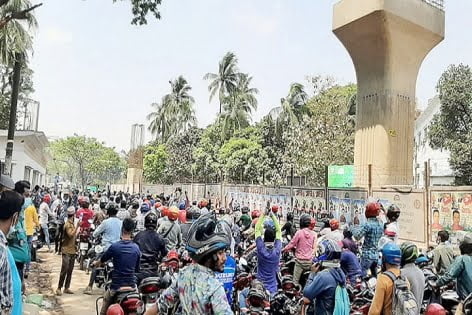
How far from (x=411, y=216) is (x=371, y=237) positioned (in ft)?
19.1

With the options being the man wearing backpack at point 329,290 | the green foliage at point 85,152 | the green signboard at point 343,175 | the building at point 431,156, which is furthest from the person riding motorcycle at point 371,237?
the green foliage at point 85,152

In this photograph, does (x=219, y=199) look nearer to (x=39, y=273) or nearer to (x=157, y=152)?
(x=39, y=273)

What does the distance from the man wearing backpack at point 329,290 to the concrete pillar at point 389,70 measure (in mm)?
15128

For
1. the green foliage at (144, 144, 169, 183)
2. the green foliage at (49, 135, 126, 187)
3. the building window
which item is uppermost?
the green foliage at (49, 135, 126, 187)

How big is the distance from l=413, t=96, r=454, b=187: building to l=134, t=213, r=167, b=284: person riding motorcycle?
3269cm

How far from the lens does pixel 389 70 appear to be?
64.3ft

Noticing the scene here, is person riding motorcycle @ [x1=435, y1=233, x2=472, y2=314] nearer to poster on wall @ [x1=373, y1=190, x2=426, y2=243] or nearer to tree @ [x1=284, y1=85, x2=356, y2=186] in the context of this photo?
poster on wall @ [x1=373, y1=190, x2=426, y2=243]

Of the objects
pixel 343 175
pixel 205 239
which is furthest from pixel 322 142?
pixel 205 239

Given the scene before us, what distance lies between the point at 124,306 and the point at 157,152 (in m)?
43.7

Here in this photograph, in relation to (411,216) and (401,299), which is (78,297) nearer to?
(401,299)

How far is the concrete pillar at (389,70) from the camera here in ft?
62.9

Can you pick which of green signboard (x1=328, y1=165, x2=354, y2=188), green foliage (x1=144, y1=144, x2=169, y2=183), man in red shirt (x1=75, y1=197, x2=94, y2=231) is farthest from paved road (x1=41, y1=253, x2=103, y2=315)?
green foliage (x1=144, y1=144, x2=169, y2=183)

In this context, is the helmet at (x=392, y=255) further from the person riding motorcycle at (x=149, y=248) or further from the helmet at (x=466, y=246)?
the person riding motorcycle at (x=149, y=248)

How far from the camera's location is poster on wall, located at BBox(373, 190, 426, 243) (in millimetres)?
12039
